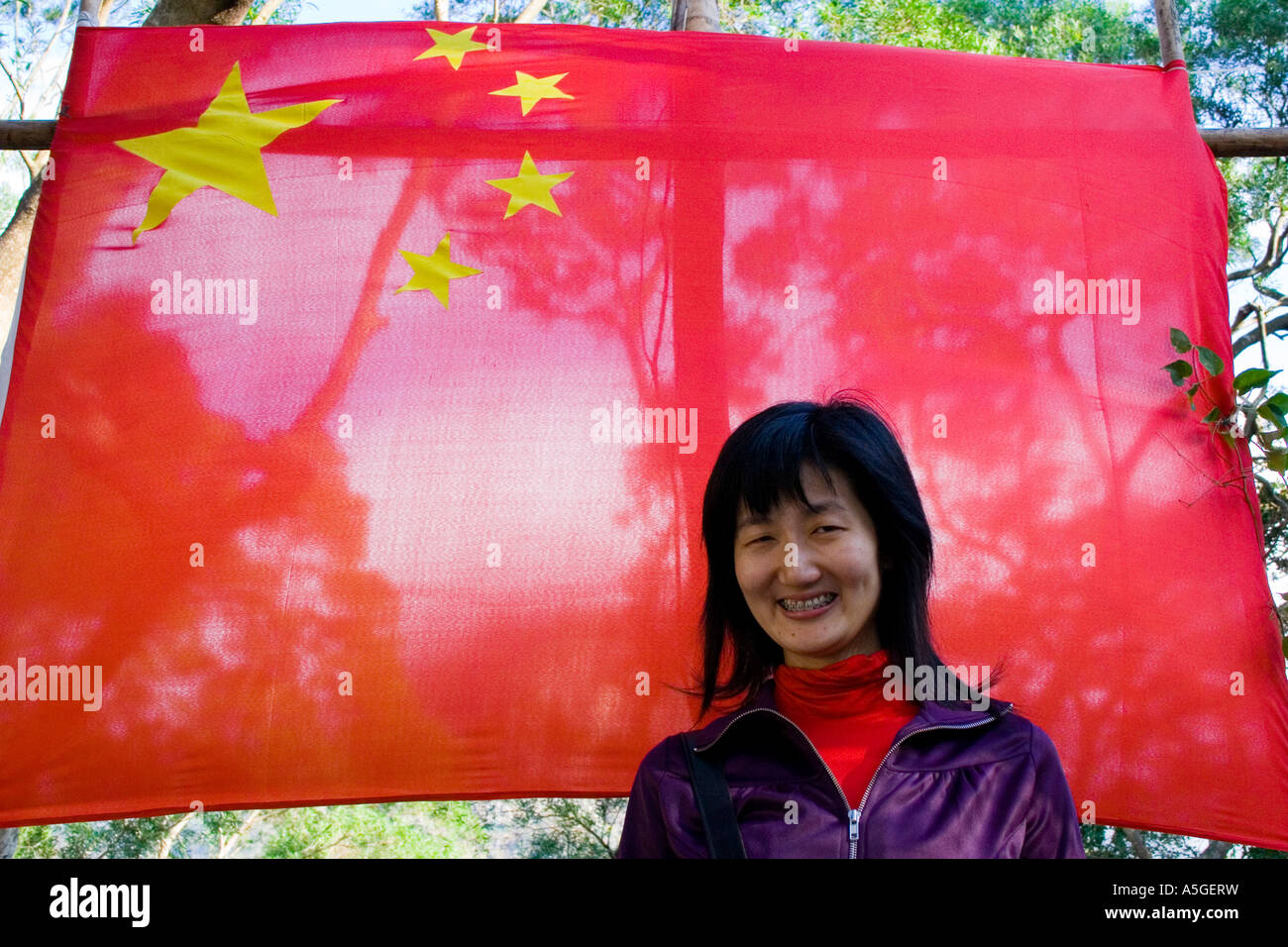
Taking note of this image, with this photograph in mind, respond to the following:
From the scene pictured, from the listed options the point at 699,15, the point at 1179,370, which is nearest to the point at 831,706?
the point at 1179,370

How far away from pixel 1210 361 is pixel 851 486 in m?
1.54

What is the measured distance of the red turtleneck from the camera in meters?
1.47

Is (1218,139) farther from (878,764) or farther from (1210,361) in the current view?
(878,764)

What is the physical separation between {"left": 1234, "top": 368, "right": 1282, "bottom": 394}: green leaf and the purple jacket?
1.63 m

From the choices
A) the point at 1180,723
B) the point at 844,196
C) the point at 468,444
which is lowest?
the point at 1180,723

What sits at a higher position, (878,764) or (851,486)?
(851,486)

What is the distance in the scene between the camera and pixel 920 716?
144 cm

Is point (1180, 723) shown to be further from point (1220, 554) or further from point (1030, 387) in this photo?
point (1030, 387)

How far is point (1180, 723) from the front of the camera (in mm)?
2533

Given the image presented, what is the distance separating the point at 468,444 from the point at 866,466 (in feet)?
4.20

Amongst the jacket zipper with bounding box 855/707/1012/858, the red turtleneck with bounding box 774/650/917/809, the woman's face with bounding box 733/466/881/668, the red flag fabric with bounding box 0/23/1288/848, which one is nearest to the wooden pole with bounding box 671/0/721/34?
the red flag fabric with bounding box 0/23/1288/848

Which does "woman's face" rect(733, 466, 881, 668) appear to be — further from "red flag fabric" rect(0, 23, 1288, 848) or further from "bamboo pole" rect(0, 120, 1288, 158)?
"bamboo pole" rect(0, 120, 1288, 158)

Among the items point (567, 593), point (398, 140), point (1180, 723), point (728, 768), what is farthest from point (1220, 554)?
point (398, 140)

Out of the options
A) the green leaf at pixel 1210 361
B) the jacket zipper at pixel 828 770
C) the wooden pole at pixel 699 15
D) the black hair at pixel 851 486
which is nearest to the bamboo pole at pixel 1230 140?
the green leaf at pixel 1210 361
